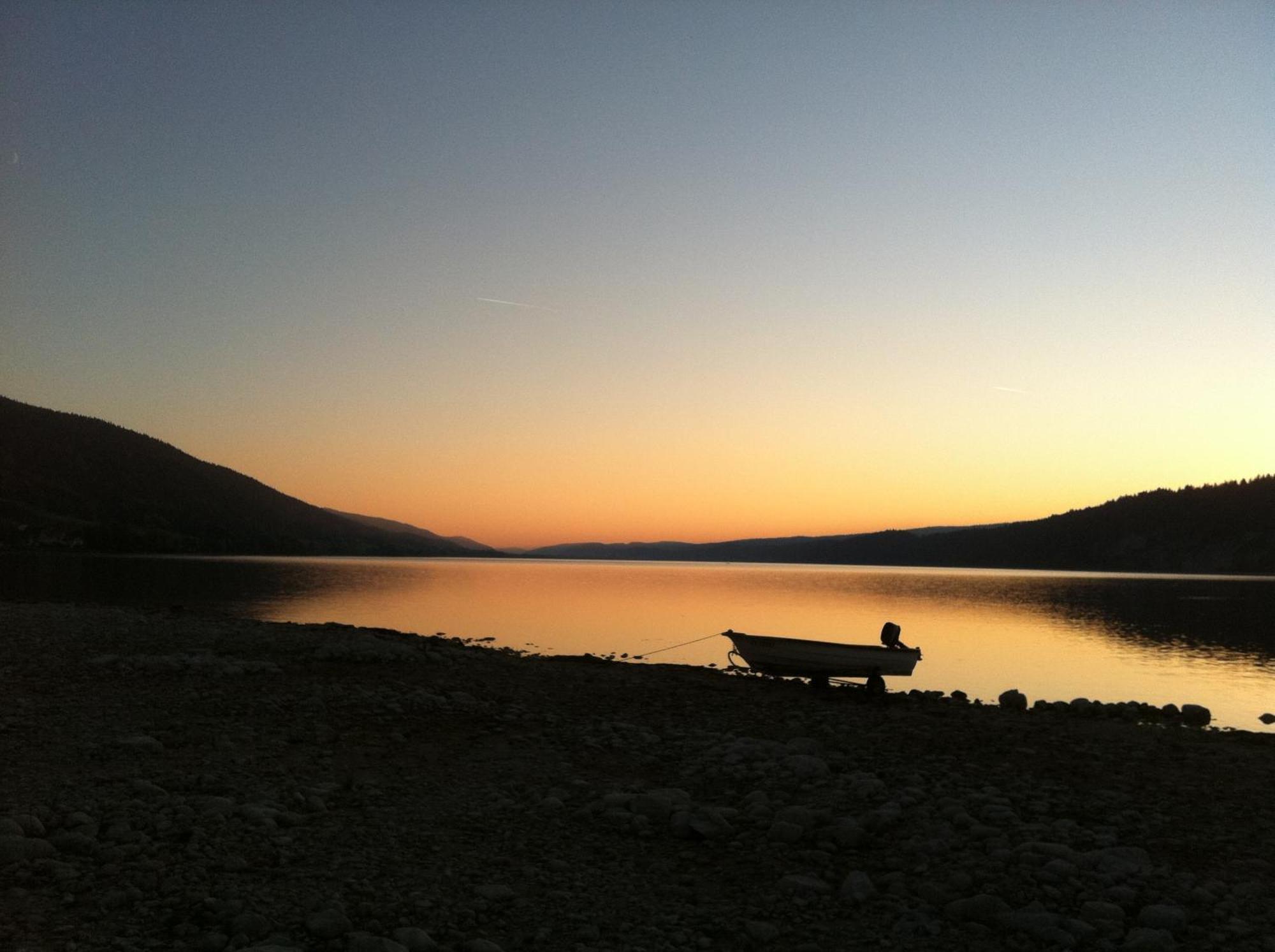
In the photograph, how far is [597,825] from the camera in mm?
11000

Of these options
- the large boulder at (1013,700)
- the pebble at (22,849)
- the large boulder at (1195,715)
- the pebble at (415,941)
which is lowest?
the large boulder at (1195,715)

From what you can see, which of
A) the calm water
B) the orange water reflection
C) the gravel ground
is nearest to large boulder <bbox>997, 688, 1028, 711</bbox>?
the gravel ground

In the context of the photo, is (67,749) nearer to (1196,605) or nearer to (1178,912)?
(1178,912)

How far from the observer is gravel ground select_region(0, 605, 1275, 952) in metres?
8.08

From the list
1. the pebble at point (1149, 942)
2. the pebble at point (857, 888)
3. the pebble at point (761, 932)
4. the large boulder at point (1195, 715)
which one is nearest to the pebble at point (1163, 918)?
the pebble at point (1149, 942)

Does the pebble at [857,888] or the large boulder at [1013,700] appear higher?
the pebble at [857,888]

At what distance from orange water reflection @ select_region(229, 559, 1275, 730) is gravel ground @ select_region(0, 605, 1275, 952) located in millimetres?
18696

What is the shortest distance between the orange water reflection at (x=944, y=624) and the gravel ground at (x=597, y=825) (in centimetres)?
1870

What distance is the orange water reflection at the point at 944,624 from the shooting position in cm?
3716

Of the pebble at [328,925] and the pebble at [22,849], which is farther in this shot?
the pebble at [22,849]

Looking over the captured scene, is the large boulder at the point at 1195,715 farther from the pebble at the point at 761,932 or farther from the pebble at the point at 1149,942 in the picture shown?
the pebble at the point at 761,932

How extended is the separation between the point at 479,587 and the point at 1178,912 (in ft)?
348

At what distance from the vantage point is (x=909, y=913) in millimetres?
8539

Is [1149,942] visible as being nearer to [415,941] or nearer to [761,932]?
[761,932]
